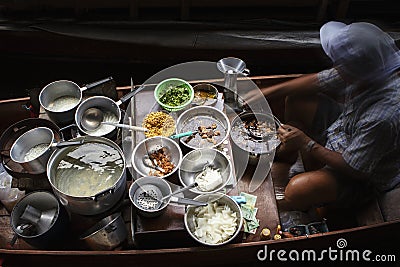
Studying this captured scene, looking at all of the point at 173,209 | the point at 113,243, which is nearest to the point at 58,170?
the point at 113,243

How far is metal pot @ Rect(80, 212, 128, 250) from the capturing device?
2.10 meters

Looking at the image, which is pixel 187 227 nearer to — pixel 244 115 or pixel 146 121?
pixel 146 121

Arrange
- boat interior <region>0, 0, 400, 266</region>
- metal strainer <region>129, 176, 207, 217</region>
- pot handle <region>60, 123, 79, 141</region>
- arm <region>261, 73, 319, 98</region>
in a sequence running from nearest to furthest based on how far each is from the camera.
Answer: metal strainer <region>129, 176, 207, 217</region>
pot handle <region>60, 123, 79, 141</region>
arm <region>261, 73, 319, 98</region>
boat interior <region>0, 0, 400, 266</region>

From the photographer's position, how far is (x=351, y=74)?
2268 millimetres

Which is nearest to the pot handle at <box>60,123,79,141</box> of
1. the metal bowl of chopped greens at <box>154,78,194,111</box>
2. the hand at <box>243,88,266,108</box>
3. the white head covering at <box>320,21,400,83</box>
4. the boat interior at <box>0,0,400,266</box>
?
the metal bowl of chopped greens at <box>154,78,194,111</box>

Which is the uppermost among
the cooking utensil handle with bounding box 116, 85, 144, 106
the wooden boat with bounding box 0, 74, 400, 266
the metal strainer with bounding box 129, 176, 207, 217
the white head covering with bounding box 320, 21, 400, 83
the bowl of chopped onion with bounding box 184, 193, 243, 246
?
the white head covering with bounding box 320, 21, 400, 83

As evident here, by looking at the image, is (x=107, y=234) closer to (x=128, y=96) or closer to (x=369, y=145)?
(x=128, y=96)

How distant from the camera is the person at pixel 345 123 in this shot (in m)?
2.22

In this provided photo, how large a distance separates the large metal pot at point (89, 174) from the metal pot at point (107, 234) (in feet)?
0.26

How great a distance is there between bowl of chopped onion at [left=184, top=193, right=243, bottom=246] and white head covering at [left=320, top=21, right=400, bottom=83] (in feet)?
3.08

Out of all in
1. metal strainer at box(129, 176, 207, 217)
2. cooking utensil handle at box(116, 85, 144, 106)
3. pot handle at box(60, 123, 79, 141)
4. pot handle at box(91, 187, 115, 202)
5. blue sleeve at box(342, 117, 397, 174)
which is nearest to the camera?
pot handle at box(91, 187, 115, 202)

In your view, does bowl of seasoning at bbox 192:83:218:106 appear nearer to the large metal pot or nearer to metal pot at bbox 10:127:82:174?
the large metal pot

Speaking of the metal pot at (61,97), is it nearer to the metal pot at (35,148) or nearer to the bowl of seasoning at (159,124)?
the metal pot at (35,148)

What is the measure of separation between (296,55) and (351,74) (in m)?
1.46
